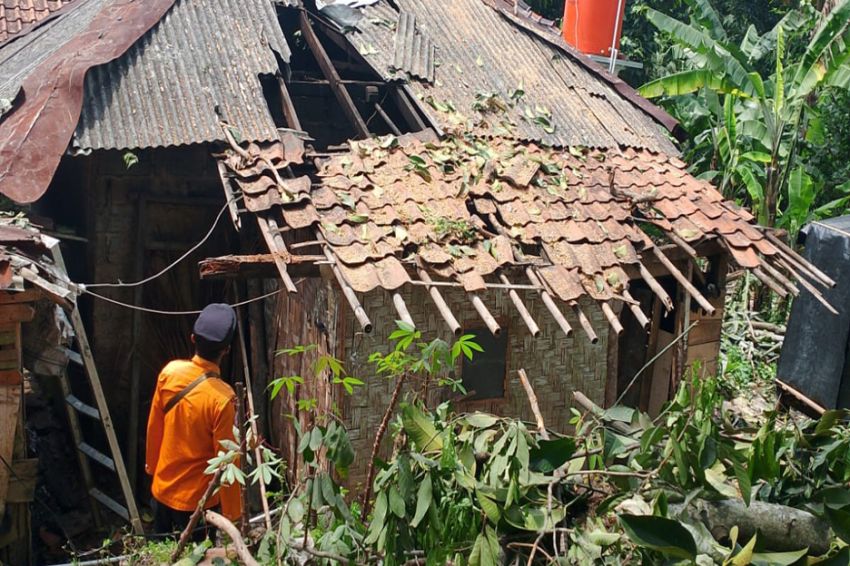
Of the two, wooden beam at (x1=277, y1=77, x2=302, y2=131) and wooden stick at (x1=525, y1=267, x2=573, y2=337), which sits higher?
wooden beam at (x1=277, y1=77, x2=302, y2=131)

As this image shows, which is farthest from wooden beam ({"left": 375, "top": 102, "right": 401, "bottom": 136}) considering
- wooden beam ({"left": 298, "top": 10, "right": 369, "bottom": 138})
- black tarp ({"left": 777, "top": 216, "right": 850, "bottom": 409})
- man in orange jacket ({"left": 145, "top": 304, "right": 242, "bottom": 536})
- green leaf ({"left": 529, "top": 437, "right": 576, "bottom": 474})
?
green leaf ({"left": 529, "top": 437, "right": 576, "bottom": 474})

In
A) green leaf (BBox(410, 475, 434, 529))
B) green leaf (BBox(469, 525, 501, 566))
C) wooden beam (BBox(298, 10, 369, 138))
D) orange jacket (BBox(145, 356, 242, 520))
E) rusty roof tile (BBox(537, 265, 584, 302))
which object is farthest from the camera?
wooden beam (BBox(298, 10, 369, 138))

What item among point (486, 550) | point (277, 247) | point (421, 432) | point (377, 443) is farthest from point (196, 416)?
point (486, 550)

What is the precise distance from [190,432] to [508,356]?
2.50 metres

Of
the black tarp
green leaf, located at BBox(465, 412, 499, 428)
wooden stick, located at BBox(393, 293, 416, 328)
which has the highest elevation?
wooden stick, located at BBox(393, 293, 416, 328)

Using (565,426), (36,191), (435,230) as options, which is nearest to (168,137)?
(36,191)

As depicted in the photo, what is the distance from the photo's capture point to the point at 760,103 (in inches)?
388

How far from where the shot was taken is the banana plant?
9375 mm

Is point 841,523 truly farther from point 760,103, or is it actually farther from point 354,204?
point 760,103

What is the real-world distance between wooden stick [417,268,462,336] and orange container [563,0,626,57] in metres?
5.76

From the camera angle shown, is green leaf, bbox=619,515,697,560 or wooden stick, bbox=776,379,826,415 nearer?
green leaf, bbox=619,515,697,560

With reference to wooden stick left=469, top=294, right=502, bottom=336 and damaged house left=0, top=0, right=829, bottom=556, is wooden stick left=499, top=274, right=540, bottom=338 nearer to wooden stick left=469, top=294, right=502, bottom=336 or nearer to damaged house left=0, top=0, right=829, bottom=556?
damaged house left=0, top=0, right=829, bottom=556

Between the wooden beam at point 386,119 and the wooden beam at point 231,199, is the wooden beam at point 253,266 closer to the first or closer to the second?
the wooden beam at point 231,199

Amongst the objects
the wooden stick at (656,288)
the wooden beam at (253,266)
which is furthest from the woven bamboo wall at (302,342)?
the wooden stick at (656,288)
